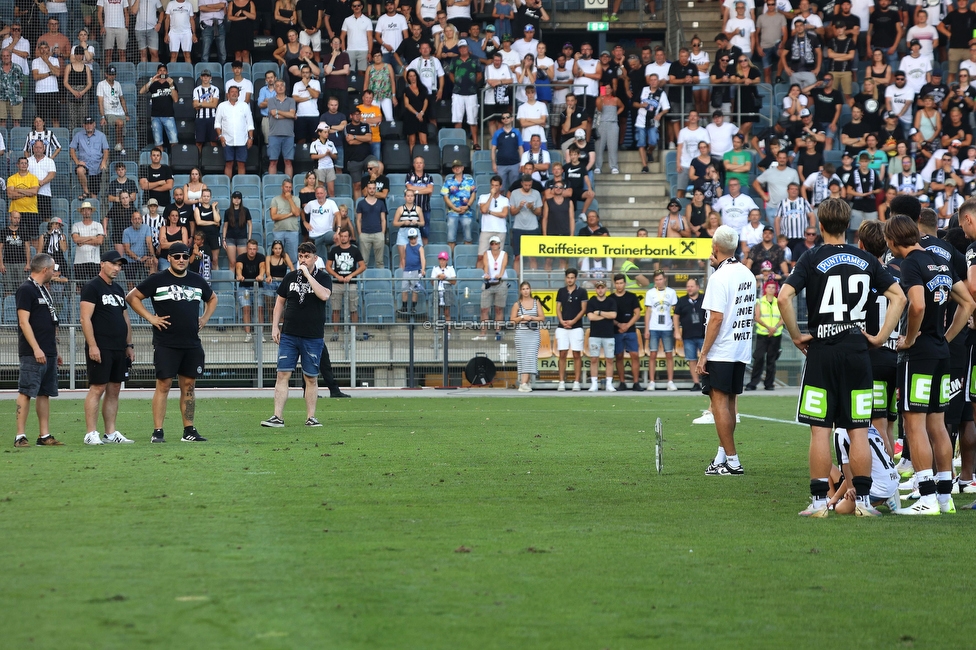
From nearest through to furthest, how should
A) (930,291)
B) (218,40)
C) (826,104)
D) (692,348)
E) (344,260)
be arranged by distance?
(930,291)
(692,348)
(344,260)
(826,104)
(218,40)

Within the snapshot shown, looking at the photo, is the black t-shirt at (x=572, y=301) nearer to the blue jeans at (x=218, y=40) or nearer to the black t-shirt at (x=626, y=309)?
the black t-shirt at (x=626, y=309)

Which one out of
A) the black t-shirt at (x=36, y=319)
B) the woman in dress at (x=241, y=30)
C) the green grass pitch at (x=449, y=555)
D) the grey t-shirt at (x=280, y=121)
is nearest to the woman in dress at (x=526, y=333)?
the grey t-shirt at (x=280, y=121)

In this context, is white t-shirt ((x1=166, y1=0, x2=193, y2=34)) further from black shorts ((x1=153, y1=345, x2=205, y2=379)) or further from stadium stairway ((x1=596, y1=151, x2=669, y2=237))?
black shorts ((x1=153, y1=345, x2=205, y2=379))

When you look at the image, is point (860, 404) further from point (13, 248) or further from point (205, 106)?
point (205, 106)

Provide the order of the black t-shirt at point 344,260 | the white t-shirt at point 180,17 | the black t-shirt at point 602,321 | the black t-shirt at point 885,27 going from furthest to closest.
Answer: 1. the black t-shirt at point 885,27
2. the white t-shirt at point 180,17
3. the black t-shirt at point 344,260
4. the black t-shirt at point 602,321

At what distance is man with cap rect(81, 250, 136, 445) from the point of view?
39.0ft

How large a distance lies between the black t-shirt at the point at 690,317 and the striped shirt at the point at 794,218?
3372 mm

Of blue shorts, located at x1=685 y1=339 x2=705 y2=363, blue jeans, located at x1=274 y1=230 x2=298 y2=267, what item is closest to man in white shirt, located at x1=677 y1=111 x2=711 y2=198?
blue shorts, located at x1=685 y1=339 x2=705 y2=363

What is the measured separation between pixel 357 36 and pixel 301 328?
14732 mm

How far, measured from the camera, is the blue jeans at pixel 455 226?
80.9 feet

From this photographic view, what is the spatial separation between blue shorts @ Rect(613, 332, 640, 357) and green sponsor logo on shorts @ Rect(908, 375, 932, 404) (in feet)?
47.7

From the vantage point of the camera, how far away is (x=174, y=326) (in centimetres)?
1210

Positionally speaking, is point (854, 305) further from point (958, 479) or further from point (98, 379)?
point (98, 379)

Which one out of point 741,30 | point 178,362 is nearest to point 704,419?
point 178,362
